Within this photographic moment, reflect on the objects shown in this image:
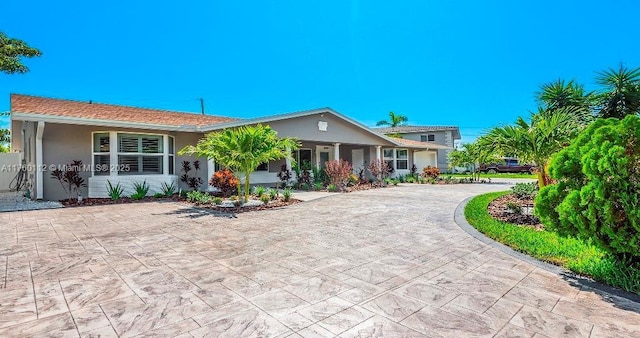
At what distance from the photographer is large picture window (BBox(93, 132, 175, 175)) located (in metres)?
11.7

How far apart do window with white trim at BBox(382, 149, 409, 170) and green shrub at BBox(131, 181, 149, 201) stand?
661 inches

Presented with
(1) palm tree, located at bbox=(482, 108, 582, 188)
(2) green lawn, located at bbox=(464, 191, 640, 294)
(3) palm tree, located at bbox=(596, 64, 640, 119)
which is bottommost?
(2) green lawn, located at bbox=(464, 191, 640, 294)

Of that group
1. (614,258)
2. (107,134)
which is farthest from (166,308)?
(107,134)

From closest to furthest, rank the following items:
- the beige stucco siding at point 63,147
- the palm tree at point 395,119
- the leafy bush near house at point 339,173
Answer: the beige stucco siding at point 63,147 < the leafy bush near house at point 339,173 < the palm tree at point 395,119

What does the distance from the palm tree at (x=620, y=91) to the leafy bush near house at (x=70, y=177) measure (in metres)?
15.5

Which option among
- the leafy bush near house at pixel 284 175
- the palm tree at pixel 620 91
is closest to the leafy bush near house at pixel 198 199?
the leafy bush near house at pixel 284 175

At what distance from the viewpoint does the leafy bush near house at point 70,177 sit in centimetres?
1034

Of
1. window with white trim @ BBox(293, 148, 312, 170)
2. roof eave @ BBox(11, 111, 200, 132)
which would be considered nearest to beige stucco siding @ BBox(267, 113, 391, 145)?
window with white trim @ BBox(293, 148, 312, 170)

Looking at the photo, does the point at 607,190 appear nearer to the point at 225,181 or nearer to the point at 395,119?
the point at 225,181

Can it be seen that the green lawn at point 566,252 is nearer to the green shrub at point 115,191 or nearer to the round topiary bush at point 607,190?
the round topiary bush at point 607,190

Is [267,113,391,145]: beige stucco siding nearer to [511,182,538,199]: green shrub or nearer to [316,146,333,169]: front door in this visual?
[316,146,333,169]: front door

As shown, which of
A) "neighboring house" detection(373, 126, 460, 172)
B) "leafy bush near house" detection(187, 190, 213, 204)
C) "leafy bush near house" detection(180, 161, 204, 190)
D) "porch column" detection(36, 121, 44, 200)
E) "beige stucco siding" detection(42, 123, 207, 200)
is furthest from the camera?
"neighboring house" detection(373, 126, 460, 172)

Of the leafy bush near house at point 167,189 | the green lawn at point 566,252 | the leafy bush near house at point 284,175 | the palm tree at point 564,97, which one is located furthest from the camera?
the leafy bush near house at point 284,175

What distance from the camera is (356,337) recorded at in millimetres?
2473
